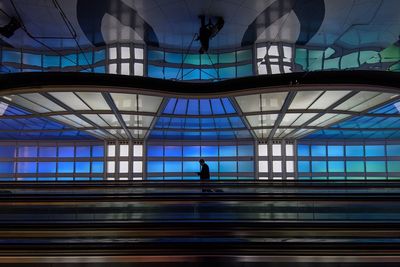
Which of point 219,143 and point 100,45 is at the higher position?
point 100,45

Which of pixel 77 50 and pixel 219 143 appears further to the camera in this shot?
pixel 219 143

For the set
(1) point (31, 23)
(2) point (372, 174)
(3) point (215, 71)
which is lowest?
(2) point (372, 174)

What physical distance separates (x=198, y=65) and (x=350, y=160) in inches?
654

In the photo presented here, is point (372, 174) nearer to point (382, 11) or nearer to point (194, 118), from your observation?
point (382, 11)

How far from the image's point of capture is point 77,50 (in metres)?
19.7

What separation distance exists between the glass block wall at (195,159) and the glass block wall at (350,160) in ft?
16.6

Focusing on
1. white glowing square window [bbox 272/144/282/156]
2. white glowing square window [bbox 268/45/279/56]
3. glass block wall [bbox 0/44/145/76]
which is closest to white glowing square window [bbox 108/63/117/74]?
glass block wall [bbox 0/44/145/76]

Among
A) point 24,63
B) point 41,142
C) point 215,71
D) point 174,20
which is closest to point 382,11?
point 215,71

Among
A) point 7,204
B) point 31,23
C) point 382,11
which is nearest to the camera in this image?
point 7,204

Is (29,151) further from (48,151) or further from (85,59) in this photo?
(85,59)

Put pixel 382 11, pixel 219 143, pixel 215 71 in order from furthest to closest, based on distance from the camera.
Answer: pixel 219 143
pixel 215 71
pixel 382 11

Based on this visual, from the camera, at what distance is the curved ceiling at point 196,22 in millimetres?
16047

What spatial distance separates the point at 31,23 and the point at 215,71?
11358mm

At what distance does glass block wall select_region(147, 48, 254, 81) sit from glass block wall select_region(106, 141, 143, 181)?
28.8 feet
